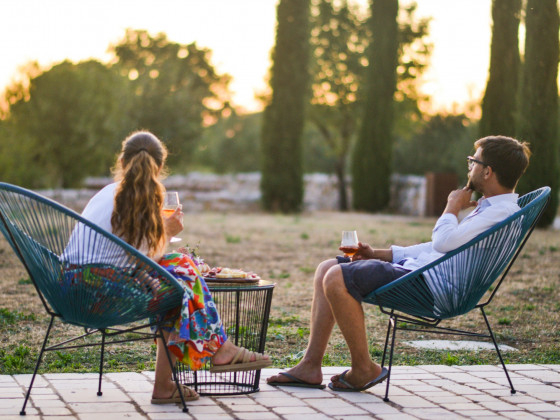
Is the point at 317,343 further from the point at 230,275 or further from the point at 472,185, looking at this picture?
the point at 472,185

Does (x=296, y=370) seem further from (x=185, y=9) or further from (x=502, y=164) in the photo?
(x=185, y=9)

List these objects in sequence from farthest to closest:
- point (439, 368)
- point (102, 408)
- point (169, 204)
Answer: point (439, 368) < point (169, 204) < point (102, 408)

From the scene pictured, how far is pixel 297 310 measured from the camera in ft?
19.2

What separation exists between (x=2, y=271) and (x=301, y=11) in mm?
11758

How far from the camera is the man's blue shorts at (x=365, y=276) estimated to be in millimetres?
3340

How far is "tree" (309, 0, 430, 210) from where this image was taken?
2503 cm

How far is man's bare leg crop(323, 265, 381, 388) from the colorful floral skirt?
1.75ft

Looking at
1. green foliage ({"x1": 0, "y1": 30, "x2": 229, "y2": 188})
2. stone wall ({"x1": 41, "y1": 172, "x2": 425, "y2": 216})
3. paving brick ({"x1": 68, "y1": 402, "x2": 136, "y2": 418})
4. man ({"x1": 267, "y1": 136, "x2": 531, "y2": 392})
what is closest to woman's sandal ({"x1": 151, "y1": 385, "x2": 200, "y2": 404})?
paving brick ({"x1": 68, "y1": 402, "x2": 136, "y2": 418})

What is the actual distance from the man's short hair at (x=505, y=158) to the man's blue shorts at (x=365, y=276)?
622 mm

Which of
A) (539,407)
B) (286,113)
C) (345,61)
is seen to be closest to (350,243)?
(539,407)

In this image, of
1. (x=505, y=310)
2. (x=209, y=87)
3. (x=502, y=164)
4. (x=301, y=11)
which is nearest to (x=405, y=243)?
(x=505, y=310)

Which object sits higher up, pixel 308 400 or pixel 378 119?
pixel 378 119

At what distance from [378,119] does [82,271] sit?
16.2 metres

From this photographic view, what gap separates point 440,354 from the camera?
4344mm
